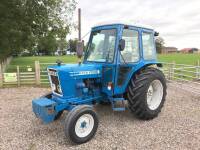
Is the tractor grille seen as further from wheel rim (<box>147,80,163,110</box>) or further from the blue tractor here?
wheel rim (<box>147,80,163,110</box>)

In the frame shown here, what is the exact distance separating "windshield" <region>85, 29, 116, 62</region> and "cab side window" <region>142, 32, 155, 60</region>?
2.85ft

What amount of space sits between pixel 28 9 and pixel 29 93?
7.68 metres

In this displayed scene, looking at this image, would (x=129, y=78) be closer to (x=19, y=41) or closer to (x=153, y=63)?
(x=153, y=63)

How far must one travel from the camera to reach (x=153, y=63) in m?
5.52

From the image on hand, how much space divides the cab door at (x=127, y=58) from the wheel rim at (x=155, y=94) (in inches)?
35.3

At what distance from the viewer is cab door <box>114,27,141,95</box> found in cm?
495

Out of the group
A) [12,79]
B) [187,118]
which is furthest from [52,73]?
[12,79]

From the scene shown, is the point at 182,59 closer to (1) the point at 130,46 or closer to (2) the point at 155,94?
(2) the point at 155,94

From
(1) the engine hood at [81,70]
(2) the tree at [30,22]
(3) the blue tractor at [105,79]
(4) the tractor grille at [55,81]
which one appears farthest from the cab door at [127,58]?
(2) the tree at [30,22]

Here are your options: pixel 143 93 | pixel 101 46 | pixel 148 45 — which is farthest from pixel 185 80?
pixel 101 46

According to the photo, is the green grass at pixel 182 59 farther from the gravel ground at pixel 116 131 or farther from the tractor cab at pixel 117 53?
the tractor cab at pixel 117 53

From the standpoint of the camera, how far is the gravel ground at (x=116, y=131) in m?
4.18

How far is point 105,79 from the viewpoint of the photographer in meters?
5.03

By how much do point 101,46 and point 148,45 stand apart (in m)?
1.18
